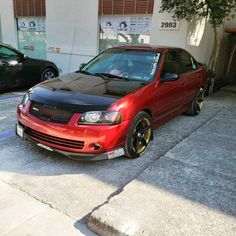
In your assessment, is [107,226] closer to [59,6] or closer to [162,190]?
[162,190]

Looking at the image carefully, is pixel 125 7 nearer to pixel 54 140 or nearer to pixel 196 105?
pixel 196 105

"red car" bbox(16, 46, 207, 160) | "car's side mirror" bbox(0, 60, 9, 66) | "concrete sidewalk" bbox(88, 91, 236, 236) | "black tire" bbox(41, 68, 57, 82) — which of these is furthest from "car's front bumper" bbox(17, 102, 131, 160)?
"black tire" bbox(41, 68, 57, 82)

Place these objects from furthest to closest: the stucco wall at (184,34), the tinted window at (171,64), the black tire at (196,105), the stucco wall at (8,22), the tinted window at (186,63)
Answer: the stucco wall at (8,22), the stucco wall at (184,34), the black tire at (196,105), the tinted window at (186,63), the tinted window at (171,64)

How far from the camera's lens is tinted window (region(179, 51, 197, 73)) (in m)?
5.43

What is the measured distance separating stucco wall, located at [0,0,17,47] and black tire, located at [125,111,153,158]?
10.8 m

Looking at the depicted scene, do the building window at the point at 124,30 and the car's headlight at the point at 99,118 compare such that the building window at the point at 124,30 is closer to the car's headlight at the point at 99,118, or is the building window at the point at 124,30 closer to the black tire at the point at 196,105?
the black tire at the point at 196,105

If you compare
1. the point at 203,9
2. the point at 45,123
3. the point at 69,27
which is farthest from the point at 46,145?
the point at 69,27

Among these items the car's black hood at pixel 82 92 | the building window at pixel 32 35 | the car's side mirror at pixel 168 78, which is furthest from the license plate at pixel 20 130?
the building window at pixel 32 35

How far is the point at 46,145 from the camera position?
11.9 ft

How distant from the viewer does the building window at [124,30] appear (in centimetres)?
903

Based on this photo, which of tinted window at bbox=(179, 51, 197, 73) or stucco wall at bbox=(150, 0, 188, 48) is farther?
stucco wall at bbox=(150, 0, 188, 48)

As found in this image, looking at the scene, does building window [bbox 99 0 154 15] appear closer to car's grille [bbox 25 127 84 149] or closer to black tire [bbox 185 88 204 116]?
black tire [bbox 185 88 204 116]

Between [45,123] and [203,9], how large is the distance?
226 inches

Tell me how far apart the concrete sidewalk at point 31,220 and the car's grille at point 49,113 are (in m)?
0.98
